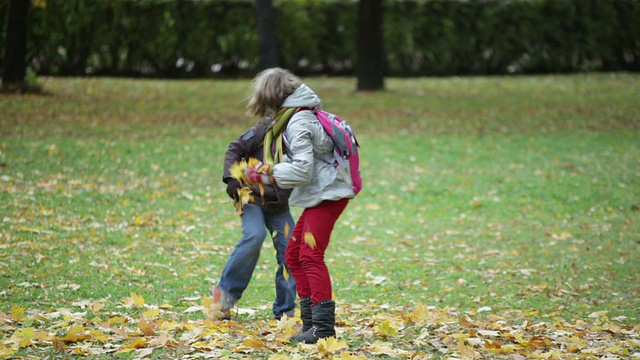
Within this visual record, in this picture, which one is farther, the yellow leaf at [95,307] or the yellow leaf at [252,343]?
the yellow leaf at [95,307]

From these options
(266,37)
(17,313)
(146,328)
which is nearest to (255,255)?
(146,328)

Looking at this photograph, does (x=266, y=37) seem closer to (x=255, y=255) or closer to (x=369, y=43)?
(x=369, y=43)

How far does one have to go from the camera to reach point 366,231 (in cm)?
1044

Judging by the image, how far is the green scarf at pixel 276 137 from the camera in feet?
17.2

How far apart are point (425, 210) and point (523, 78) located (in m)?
14.3

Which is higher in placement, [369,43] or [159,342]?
[369,43]

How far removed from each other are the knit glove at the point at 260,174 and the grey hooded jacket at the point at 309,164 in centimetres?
7

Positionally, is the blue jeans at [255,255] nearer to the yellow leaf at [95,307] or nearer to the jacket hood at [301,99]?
the yellow leaf at [95,307]

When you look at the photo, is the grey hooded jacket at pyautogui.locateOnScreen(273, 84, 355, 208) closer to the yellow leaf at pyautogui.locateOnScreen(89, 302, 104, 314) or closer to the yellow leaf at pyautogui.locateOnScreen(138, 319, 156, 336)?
the yellow leaf at pyautogui.locateOnScreen(138, 319, 156, 336)

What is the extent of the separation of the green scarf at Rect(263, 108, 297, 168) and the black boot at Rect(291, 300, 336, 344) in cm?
98

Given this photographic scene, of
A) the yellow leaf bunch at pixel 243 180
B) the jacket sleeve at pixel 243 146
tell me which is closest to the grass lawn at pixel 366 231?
the yellow leaf bunch at pixel 243 180

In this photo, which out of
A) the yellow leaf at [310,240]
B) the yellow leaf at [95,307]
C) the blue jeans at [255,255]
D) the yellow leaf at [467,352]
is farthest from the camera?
the yellow leaf at [95,307]

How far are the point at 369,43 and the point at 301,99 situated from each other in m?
14.9

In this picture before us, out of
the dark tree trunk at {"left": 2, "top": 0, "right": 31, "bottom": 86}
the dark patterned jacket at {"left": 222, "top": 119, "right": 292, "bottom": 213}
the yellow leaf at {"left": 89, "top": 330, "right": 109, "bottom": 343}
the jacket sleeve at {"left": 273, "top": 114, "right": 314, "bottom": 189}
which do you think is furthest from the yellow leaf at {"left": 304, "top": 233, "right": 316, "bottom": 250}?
the dark tree trunk at {"left": 2, "top": 0, "right": 31, "bottom": 86}
